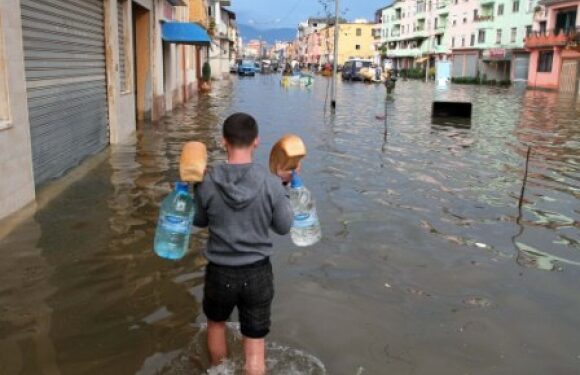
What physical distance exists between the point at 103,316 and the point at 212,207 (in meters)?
1.91

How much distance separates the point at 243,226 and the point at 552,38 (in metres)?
52.7

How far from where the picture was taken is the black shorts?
3303mm

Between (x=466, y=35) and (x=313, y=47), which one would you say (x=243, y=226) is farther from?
(x=313, y=47)

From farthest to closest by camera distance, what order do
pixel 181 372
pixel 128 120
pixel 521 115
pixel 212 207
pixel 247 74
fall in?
pixel 247 74, pixel 521 115, pixel 128 120, pixel 181 372, pixel 212 207

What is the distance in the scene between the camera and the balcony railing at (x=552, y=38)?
45691mm

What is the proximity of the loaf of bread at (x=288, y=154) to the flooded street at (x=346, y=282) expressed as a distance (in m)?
1.36

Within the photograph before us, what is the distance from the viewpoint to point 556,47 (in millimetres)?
49500

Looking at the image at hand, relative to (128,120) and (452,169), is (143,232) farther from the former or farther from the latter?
(128,120)

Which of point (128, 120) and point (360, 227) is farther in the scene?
point (128, 120)

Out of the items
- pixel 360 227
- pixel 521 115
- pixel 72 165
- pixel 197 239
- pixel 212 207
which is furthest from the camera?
pixel 521 115

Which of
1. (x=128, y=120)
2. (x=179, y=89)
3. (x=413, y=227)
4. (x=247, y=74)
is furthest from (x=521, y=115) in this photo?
(x=247, y=74)

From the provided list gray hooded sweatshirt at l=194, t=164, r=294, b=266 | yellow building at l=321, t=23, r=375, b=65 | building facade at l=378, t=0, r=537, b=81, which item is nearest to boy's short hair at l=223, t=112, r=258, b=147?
gray hooded sweatshirt at l=194, t=164, r=294, b=266

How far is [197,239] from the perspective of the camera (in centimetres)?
669

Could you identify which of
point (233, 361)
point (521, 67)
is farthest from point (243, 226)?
point (521, 67)
